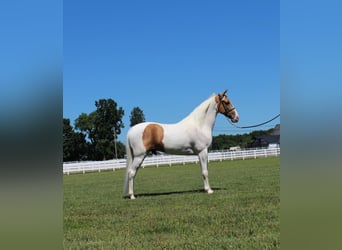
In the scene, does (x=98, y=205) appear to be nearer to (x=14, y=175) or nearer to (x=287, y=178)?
(x=14, y=175)

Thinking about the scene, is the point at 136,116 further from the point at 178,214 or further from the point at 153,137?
the point at 178,214

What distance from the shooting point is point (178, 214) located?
2398mm

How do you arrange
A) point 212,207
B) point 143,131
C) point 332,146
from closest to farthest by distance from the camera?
1. point 332,146
2. point 212,207
3. point 143,131

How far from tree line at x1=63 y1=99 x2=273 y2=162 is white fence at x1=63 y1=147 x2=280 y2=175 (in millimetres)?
127

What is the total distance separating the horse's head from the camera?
2.28m

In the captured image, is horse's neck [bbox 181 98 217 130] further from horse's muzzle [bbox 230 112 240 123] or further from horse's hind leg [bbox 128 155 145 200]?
horse's hind leg [bbox 128 155 145 200]

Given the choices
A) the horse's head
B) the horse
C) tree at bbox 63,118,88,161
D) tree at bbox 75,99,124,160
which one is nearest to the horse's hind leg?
the horse

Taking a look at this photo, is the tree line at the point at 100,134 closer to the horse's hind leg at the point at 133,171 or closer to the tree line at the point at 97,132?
the tree line at the point at 97,132

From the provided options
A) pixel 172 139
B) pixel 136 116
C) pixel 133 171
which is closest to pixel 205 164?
pixel 172 139

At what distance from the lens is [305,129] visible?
3.49 feet

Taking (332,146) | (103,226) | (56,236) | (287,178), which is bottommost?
(103,226)

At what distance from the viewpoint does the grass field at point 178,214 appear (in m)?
1.88

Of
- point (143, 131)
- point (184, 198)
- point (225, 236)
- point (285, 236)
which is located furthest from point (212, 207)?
point (285, 236)

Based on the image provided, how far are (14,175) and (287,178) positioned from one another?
2.90ft
